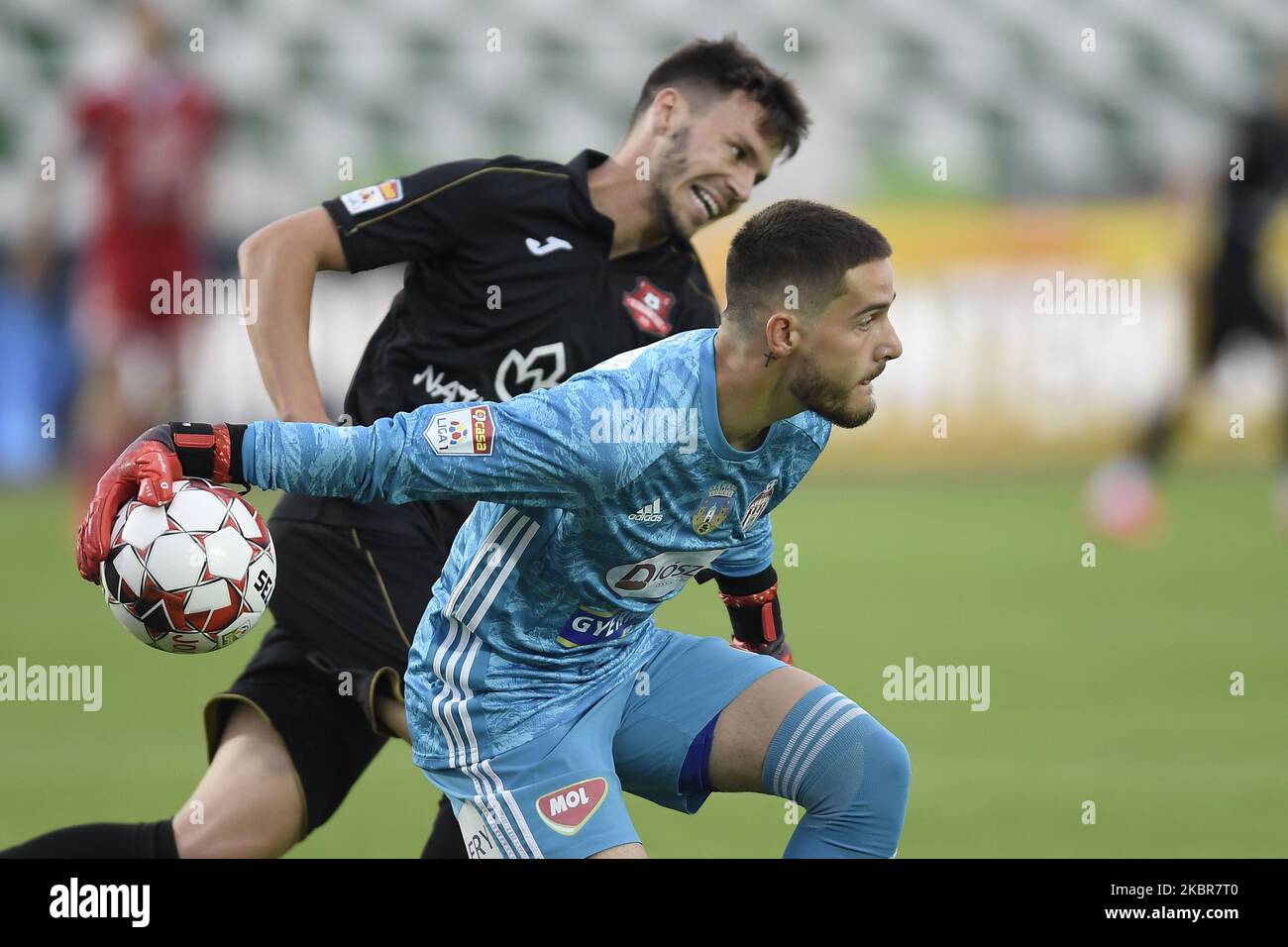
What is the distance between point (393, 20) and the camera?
19.5m

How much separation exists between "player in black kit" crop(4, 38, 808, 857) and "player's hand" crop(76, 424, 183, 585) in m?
0.90

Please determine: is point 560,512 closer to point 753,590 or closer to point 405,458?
point 405,458

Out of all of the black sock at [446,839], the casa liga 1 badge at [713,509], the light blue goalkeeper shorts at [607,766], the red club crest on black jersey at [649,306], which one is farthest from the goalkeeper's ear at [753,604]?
the black sock at [446,839]

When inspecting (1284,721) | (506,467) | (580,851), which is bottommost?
(1284,721)

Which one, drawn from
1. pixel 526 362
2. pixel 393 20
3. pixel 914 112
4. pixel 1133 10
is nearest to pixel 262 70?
pixel 393 20

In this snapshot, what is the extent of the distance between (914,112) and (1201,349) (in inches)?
307

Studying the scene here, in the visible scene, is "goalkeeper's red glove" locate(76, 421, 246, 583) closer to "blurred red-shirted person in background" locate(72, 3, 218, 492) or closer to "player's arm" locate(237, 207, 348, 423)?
"player's arm" locate(237, 207, 348, 423)

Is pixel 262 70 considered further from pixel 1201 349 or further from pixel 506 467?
pixel 506 467

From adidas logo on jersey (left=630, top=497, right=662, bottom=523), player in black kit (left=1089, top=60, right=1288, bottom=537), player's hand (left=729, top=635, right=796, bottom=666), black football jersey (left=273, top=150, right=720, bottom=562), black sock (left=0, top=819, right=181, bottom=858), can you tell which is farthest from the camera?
player in black kit (left=1089, top=60, right=1288, bottom=537)

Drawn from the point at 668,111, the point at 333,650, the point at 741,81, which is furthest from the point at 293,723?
the point at 741,81

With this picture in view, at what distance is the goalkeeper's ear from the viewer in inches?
168

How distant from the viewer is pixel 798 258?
3635 mm

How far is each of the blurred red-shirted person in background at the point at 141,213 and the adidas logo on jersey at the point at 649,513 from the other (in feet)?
23.5

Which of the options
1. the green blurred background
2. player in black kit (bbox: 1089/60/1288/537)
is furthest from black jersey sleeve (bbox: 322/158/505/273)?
player in black kit (bbox: 1089/60/1288/537)
